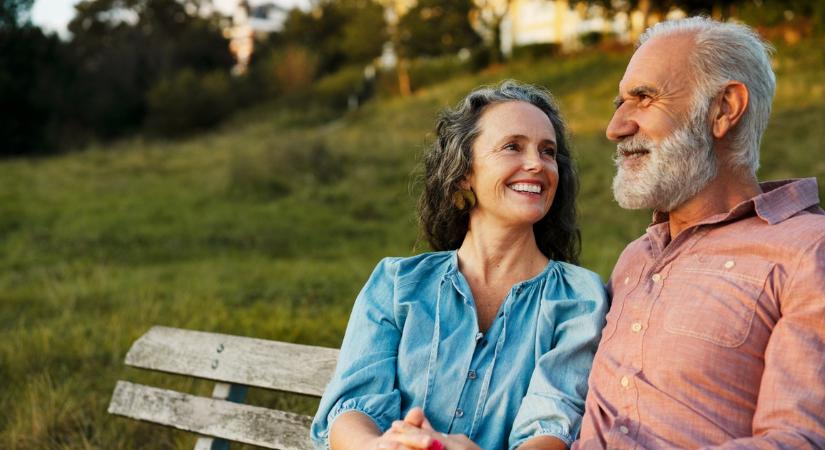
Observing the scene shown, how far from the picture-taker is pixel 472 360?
280 centimetres

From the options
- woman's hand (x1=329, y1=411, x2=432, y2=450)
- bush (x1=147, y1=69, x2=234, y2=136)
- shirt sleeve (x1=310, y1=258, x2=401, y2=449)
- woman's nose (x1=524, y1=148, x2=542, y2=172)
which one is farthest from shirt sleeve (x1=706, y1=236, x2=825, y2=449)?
bush (x1=147, y1=69, x2=234, y2=136)

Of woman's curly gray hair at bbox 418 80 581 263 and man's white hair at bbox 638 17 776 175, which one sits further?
woman's curly gray hair at bbox 418 80 581 263

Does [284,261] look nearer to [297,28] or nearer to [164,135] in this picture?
[164,135]

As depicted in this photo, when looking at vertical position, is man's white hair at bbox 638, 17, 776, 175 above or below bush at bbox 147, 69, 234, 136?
above

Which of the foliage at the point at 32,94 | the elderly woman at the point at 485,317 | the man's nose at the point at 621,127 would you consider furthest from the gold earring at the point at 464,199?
the foliage at the point at 32,94

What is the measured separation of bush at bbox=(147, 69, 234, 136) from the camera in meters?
39.2

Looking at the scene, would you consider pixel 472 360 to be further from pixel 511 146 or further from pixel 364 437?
pixel 511 146

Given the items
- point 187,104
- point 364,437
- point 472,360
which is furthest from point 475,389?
point 187,104

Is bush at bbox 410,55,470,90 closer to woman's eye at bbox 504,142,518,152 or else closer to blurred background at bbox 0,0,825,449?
blurred background at bbox 0,0,825,449

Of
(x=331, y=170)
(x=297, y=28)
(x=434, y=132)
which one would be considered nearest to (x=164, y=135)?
(x=297, y=28)

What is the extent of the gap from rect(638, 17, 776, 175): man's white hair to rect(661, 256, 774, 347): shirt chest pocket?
390 mm

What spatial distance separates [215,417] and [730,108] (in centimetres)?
221

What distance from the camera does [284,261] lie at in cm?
1030

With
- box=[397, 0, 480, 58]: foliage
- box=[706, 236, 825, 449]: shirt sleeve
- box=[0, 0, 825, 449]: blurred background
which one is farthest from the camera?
box=[397, 0, 480, 58]: foliage
